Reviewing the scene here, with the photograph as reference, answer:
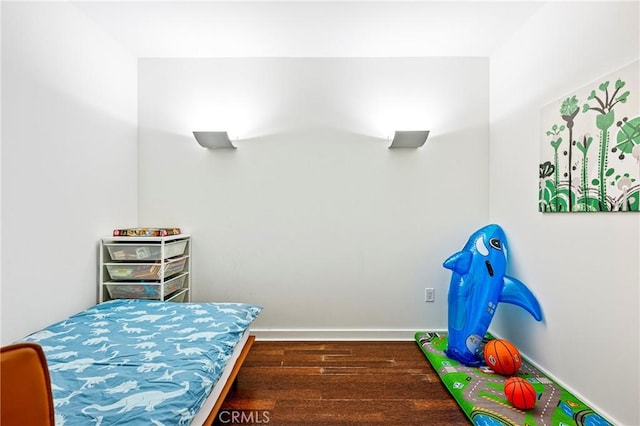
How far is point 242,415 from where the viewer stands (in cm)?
178

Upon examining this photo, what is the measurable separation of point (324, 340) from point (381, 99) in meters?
2.29

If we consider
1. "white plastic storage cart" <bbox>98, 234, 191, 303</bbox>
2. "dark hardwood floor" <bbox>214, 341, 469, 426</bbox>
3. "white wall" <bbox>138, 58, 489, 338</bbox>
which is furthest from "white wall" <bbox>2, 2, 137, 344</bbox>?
"dark hardwood floor" <bbox>214, 341, 469, 426</bbox>

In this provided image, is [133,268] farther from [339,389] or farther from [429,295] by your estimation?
[429,295]

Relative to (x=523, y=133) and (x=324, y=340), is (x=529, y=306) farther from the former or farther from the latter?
(x=324, y=340)

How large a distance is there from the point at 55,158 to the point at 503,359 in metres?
3.26

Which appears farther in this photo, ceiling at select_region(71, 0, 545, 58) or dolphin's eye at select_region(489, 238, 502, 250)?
dolphin's eye at select_region(489, 238, 502, 250)

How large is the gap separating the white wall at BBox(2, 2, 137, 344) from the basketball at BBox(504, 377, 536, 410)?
2.84m

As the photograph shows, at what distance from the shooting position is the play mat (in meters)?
1.62

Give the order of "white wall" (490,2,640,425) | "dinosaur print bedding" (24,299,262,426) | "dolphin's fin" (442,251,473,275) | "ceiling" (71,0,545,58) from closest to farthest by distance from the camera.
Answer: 1. "dinosaur print bedding" (24,299,262,426)
2. "white wall" (490,2,640,425)
3. "ceiling" (71,0,545,58)
4. "dolphin's fin" (442,251,473,275)

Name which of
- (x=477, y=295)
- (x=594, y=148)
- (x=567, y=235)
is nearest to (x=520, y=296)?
(x=477, y=295)

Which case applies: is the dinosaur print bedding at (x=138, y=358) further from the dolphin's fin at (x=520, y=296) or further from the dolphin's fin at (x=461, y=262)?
the dolphin's fin at (x=520, y=296)

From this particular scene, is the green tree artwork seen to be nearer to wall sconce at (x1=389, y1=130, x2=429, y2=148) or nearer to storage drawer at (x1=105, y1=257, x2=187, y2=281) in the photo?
wall sconce at (x1=389, y1=130, x2=429, y2=148)

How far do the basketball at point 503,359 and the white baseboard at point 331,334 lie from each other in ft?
2.59
